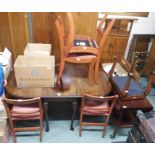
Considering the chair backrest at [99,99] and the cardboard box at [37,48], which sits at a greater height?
the cardboard box at [37,48]

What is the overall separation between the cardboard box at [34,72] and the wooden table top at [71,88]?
0.24ft

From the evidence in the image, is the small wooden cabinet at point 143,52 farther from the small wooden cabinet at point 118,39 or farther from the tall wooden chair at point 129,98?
the tall wooden chair at point 129,98

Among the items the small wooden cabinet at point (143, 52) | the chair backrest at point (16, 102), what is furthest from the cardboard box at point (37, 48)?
the small wooden cabinet at point (143, 52)

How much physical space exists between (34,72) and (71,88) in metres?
0.48

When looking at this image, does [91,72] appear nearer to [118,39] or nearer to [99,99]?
[99,99]

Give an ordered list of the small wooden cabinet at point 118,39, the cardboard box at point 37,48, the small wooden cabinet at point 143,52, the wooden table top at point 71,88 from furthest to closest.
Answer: the small wooden cabinet at point 143,52, the small wooden cabinet at point 118,39, the cardboard box at point 37,48, the wooden table top at point 71,88

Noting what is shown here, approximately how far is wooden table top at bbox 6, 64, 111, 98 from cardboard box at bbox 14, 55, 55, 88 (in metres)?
0.07

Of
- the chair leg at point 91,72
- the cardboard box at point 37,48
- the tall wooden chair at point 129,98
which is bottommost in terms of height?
the tall wooden chair at point 129,98

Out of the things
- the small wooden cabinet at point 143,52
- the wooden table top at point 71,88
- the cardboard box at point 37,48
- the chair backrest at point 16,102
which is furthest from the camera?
the small wooden cabinet at point 143,52

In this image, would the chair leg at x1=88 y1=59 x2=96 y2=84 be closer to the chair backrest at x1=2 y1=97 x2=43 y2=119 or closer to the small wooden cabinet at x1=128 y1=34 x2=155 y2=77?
the chair backrest at x1=2 y1=97 x2=43 y2=119

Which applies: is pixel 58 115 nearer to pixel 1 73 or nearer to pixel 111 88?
pixel 111 88

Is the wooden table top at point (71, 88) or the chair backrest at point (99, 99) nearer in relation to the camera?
the chair backrest at point (99, 99)

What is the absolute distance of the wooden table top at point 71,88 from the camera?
76.9 inches

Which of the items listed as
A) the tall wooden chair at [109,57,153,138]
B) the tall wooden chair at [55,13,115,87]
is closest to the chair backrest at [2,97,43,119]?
the tall wooden chair at [55,13,115,87]
